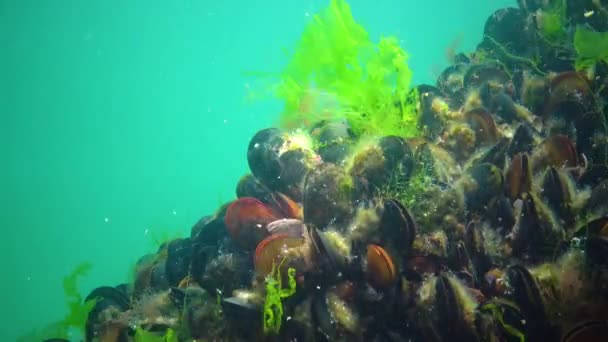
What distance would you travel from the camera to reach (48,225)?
10100 centimetres

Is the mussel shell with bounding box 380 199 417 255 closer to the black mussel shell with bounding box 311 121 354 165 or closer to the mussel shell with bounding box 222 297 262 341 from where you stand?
the black mussel shell with bounding box 311 121 354 165

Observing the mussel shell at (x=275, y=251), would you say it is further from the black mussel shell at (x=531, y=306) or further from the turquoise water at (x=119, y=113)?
the turquoise water at (x=119, y=113)

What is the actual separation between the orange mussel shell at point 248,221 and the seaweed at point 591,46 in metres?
4.13

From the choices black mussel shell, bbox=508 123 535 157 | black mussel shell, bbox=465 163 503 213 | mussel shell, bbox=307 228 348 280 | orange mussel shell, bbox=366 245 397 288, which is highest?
black mussel shell, bbox=508 123 535 157

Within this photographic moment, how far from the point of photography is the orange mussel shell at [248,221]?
12.0 ft

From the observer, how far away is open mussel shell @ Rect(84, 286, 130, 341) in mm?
3816

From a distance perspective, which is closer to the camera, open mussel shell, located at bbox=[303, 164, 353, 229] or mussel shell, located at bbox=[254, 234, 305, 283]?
mussel shell, located at bbox=[254, 234, 305, 283]

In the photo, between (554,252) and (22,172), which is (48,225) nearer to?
(22,172)

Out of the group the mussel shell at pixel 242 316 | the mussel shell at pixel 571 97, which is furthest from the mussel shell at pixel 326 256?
the mussel shell at pixel 571 97

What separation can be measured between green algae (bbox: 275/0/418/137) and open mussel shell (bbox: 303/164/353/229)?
1.15 meters

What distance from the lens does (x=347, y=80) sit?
5.09 m

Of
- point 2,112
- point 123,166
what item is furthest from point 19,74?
point 123,166

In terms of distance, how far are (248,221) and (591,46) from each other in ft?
14.6

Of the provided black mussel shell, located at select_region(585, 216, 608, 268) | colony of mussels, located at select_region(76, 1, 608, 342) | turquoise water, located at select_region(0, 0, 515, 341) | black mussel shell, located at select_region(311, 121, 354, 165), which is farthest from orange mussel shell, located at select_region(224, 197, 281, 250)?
turquoise water, located at select_region(0, 0, 515, 341)
